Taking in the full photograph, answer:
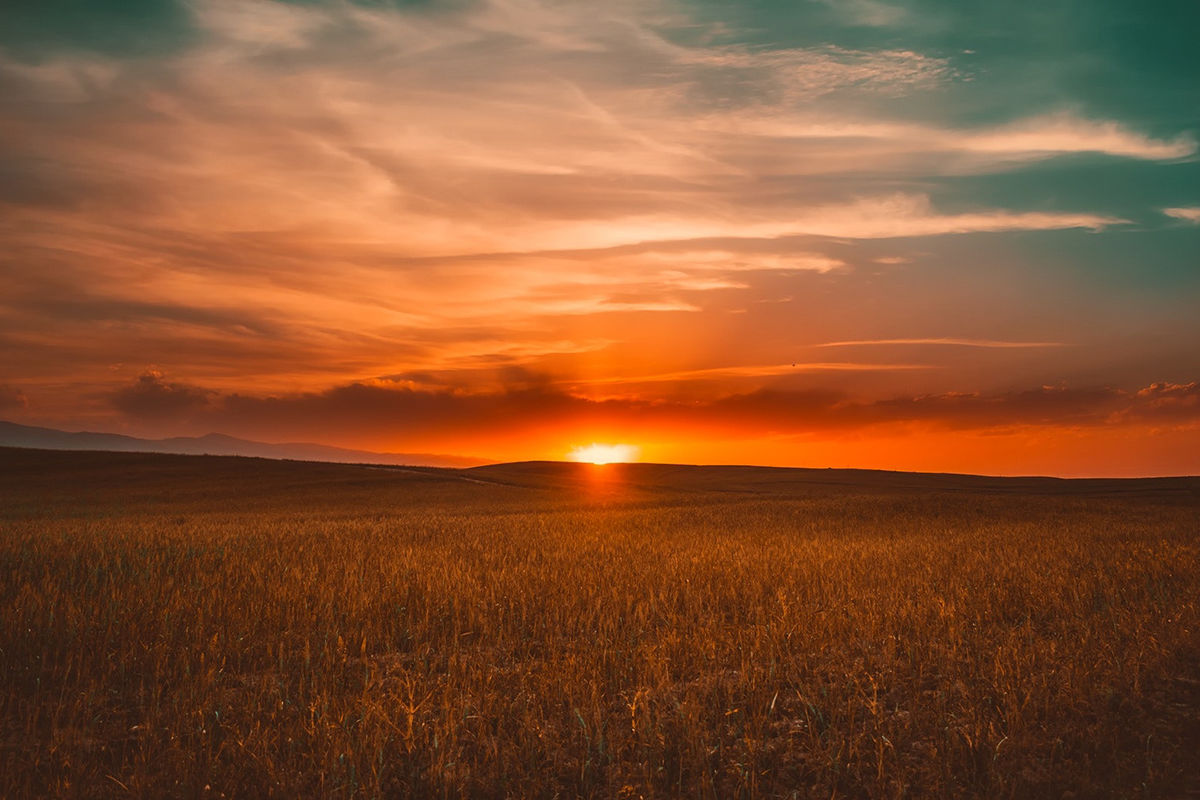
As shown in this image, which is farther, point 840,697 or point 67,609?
point 67,609

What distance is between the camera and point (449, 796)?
5.02 meters

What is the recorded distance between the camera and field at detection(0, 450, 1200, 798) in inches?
208

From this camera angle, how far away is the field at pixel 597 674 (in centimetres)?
528

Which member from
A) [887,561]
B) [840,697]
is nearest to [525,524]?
[887,561]

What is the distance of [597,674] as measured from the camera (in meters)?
6.97

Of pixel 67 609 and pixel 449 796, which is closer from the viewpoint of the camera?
pixel 449 796

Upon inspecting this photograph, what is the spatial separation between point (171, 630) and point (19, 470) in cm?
7279

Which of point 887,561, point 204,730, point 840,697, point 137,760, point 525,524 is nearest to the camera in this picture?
point 137,760

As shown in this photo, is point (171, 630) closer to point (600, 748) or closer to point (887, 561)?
point (600, 748)

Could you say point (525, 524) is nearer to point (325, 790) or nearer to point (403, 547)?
point (403, 547)

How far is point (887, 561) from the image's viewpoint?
584 inches

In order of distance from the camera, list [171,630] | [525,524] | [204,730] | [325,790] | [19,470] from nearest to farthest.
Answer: [325,790] < [204,730] < [171,630] < [525,524] < [19,470]

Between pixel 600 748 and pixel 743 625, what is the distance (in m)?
4.33

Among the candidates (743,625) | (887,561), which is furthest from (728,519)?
(743,625)
